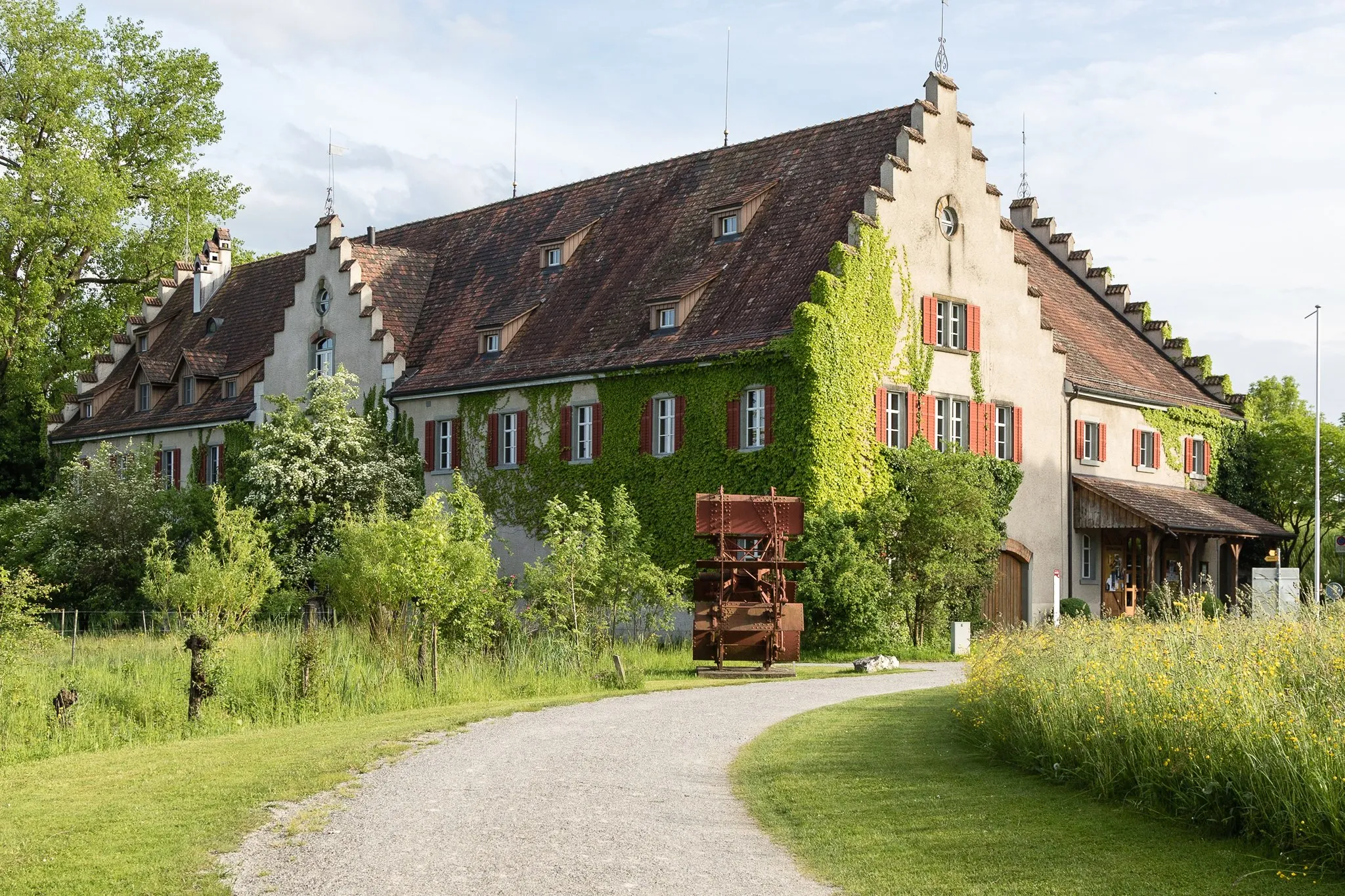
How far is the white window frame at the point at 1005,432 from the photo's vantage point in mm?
39188

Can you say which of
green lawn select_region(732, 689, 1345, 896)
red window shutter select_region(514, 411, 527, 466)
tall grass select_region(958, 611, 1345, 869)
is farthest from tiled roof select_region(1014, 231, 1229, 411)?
green lawn select_region(732, 689, 1345, 896)

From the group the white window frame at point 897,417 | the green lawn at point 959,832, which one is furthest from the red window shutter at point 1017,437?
the green lawn at point 959,832

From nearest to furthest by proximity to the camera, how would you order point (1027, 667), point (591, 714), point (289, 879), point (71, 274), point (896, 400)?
point (289, 879)
point (1027, 667)
point (591, 714)
point (896, 400)
point (71, 274)

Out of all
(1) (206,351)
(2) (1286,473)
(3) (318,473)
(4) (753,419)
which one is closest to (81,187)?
(1) (206,351)

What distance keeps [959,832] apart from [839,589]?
19776 millimetres

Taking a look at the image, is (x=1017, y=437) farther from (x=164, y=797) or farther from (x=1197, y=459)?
(x=164, y=797)

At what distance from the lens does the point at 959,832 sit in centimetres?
1282

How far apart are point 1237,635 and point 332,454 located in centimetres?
2918

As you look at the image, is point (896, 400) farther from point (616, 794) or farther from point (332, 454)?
point (616, 794)

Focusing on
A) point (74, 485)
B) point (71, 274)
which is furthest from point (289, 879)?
point (71, 274)

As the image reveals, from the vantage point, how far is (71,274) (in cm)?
5888

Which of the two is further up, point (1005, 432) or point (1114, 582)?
point (1005, 432)

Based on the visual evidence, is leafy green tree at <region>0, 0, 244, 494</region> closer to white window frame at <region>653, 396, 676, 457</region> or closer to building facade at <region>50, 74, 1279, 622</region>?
building facade at <region>50, 74, 1279, 622</region>

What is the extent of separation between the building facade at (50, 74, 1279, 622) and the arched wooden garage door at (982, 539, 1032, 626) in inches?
2.7
